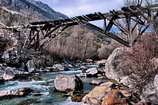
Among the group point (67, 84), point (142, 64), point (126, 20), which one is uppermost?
point (126, 20)

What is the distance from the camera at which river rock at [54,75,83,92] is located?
23.8 metres

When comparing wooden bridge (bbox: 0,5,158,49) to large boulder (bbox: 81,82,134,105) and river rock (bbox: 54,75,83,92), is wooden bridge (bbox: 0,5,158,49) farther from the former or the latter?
large boulder (bbox: 81,82,134,105)

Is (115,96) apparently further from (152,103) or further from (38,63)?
(38,63)

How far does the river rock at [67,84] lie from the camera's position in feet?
78.0

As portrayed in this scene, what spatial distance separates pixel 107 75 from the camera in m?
29.6

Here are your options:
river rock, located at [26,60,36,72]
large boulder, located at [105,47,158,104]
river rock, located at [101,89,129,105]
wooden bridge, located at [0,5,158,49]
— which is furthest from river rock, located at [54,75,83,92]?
river rock, located at [26,60,36,72]

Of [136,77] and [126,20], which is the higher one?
[126,20]

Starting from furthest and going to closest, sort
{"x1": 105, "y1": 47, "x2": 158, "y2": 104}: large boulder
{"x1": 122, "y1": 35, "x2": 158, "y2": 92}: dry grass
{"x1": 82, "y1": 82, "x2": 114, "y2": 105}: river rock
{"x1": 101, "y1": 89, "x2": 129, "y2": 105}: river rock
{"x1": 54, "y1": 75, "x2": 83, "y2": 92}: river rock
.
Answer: {"x1": 54, "y1": 75, "x2": 83, "y2": 92}: river rock, {"x1": 122, "y1": 35, "x2": 158, "y2": 92}: dry grass, {"x1": 82, "y1": 82, "x2": 114, "y2": 105}: river rock, {"x1": 101, "y1": 89, "x2": 129, "y2": 105}: river rock, {"x1": 105, "y1": 47, "x2": 158, "y2": 104}: large boulder

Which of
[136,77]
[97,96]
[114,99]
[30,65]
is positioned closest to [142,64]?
[136,77]

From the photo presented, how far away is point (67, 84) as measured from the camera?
2394 cm

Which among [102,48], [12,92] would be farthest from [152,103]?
[102,48]

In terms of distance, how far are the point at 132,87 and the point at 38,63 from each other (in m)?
31.8

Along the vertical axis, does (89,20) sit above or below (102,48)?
above

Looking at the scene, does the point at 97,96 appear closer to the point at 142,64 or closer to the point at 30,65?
the point at 142,64
